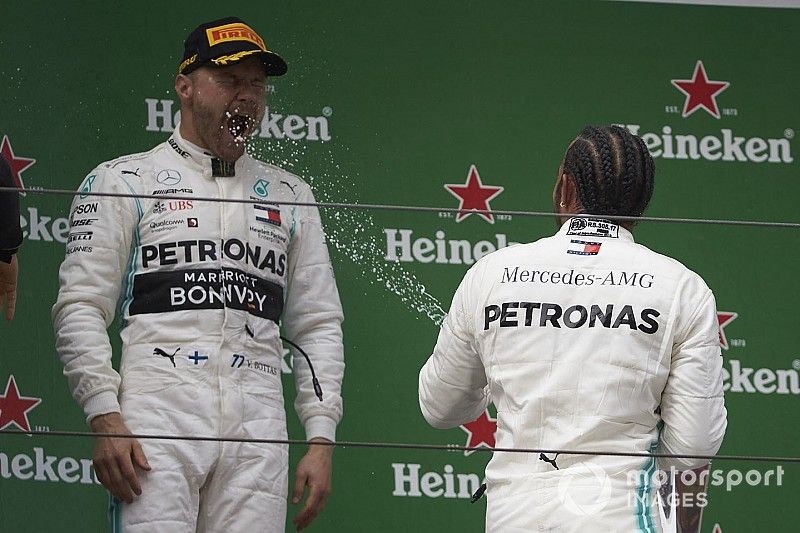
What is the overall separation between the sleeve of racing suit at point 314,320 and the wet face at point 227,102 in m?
0.24

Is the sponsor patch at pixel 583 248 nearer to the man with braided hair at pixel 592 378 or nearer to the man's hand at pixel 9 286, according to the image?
the man with braided hair at pixel 592 378

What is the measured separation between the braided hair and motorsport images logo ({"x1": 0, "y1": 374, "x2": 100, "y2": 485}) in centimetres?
65

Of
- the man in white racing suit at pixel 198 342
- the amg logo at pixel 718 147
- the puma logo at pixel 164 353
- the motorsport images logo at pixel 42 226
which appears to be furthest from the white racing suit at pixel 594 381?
the amg logo at pixel 718 147

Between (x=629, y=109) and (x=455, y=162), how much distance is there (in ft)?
1.26

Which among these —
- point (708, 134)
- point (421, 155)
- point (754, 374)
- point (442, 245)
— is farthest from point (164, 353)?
point (708, 134)

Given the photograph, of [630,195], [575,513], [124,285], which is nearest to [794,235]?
[630,195]

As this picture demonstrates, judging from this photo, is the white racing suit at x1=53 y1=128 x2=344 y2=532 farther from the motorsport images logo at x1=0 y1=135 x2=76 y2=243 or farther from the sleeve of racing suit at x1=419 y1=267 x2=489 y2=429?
the sleeve of racing suit at x1=419 y1=267 x2=489 y2=429

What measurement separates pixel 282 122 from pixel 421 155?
0.34m

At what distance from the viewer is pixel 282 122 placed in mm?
2797

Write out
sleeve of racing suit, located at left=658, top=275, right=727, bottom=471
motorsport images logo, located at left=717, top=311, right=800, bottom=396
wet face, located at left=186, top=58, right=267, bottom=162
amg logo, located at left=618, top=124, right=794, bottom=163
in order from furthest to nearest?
amg logo, located at left=618, top=124, right=794, bottom=163
wet face, located at left=186, top=58, right=267, bottom=162
motorsport images logo, located at left=717, top=311, right=800, bottom=396
sleeve of racing suit, located at left=658, top=275, right=727, bottom=471

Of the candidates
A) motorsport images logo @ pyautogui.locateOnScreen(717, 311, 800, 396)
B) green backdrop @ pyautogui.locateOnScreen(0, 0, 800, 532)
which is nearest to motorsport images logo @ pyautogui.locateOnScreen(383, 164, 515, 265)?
green backdrop @ pyautogui.locateOnScreen(0, 0, 800, 532)

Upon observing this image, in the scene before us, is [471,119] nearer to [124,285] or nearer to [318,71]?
[318,71]

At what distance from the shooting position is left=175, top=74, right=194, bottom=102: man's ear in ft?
8.22

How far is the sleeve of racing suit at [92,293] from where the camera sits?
2.14 meters
